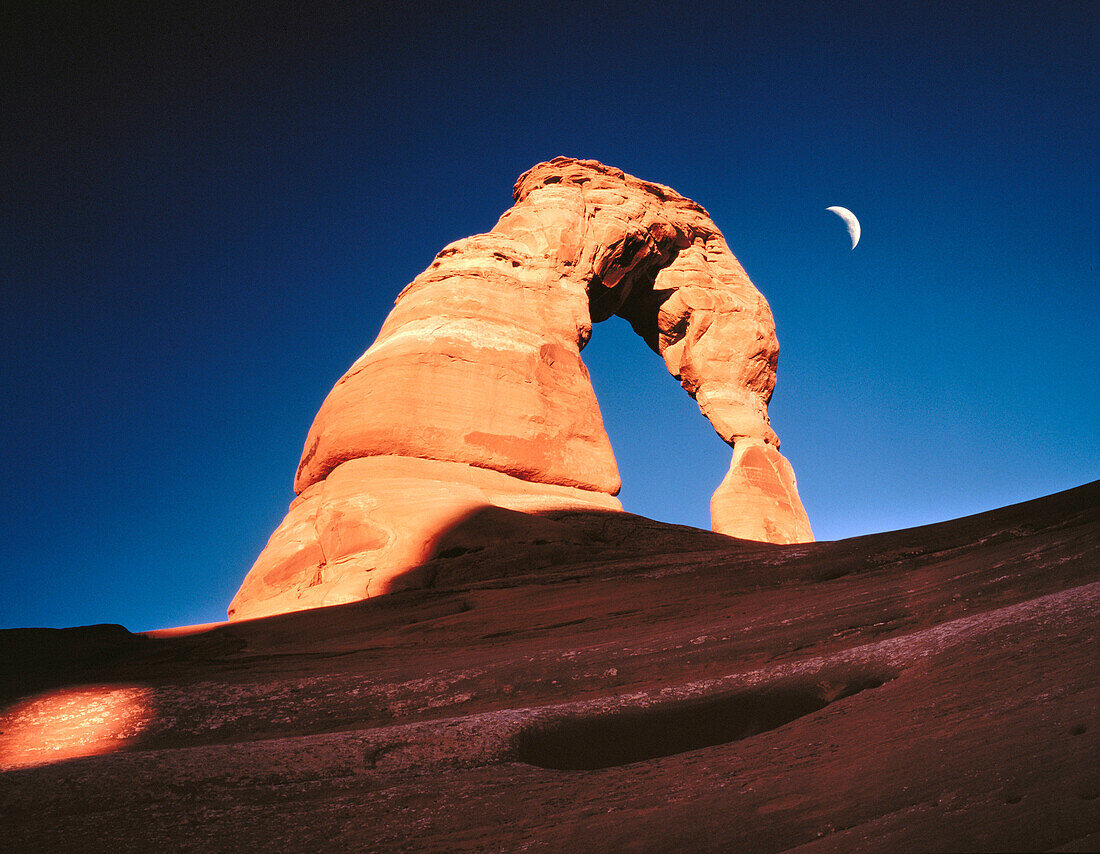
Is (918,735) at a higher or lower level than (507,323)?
lower

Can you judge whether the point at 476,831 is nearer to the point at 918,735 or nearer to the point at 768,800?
the point at 768,800

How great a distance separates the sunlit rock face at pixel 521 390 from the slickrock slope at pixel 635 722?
423 cm

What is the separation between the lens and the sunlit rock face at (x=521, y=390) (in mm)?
12312

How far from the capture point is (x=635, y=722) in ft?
14.4

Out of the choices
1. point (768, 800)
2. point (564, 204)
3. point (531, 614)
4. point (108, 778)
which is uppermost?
point (564, 204)

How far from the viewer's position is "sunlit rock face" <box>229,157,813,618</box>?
12312mm

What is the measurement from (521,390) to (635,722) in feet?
38.3

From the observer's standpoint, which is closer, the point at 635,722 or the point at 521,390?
the point at 635,722

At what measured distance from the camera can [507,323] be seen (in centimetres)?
1714

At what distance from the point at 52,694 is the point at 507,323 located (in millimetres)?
12250

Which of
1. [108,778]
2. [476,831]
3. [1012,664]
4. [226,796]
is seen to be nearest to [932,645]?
[1012,664]

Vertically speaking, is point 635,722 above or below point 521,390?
below

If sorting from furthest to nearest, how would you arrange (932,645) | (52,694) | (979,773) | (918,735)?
1. (52,694)
2. (932,645)
3. (918,735)
4. (979,773)

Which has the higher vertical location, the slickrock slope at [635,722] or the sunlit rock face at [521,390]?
the sunlit rock face at [521,390]
